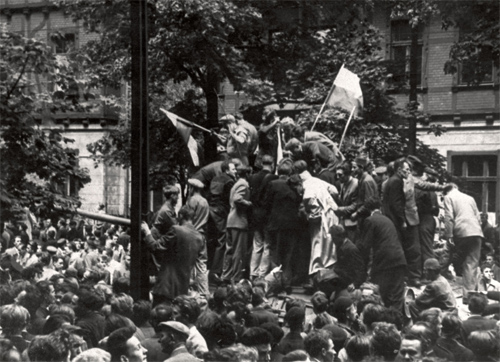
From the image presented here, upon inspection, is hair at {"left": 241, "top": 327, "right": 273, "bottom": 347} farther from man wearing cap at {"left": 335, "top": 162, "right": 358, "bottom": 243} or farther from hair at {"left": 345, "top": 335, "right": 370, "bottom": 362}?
man wearing cap at {"left": 335, "top": 162, "right": 358, "bottom": 243}

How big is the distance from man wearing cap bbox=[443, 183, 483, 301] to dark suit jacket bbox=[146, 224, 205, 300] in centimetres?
337

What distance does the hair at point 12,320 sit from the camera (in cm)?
772

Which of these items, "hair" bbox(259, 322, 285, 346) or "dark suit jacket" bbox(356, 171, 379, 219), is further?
"dark suit jacket" bbox(356, 171, 379, 219)

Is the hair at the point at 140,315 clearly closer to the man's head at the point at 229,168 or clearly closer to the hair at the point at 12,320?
the hair at the point at 12,320

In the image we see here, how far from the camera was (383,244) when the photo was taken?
34.8ft

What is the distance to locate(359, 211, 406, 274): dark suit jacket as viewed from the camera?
10.6m

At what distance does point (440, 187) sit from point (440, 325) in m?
4.34

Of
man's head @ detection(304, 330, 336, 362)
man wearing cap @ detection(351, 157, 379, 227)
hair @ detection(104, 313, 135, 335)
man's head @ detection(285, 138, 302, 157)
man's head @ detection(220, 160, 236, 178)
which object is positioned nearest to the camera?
man's head @ detection(304, 330, 336, 362)

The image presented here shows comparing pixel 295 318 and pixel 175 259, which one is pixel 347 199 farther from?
pixel 295 318

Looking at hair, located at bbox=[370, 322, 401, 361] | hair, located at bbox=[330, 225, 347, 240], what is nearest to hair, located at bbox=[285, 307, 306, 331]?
hair, located at bbox=[370, 322, 401, 361]


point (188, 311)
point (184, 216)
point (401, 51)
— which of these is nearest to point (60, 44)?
point (184, 216)

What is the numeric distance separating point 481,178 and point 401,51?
8.73 feet

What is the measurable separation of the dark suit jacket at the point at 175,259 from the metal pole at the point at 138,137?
0.54 m

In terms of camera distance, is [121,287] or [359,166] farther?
[359,166]
